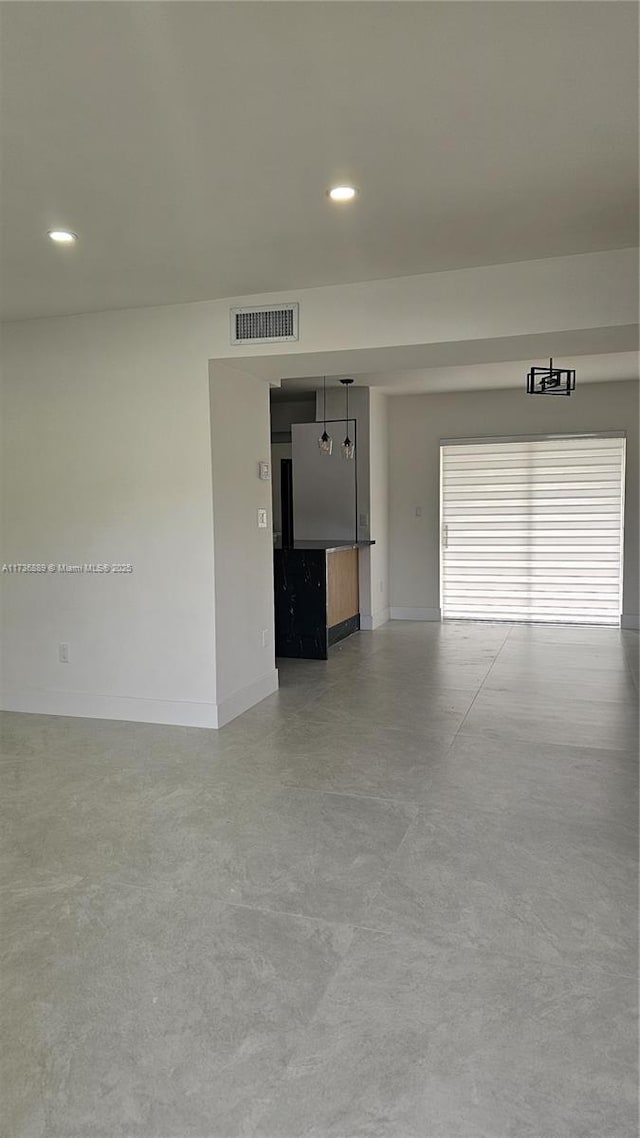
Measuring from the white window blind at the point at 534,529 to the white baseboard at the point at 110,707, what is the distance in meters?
4.76

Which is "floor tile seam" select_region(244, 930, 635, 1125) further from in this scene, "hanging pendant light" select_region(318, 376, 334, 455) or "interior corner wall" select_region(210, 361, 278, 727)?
"hanging pendant light" select_region(318, 376, 334, 455)

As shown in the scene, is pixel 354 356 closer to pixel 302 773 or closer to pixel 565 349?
pixel 565 349

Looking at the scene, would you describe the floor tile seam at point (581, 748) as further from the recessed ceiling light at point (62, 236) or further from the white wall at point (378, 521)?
the white wall at point (378, 521)

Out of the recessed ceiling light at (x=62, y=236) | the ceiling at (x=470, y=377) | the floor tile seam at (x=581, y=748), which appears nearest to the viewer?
the recessed ceiling light at (x=62, y=236)

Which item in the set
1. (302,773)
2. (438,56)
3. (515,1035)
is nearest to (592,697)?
(302,773)

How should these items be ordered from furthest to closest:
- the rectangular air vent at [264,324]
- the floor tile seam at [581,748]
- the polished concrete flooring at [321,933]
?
the rectangular air vent at [264,324], the floor tile seam at [581,748], the polished concrete flooring at [321,933]

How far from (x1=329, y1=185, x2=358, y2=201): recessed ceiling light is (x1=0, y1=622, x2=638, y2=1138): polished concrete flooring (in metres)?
2.55

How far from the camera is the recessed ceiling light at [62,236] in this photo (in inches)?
125

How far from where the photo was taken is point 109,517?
4648mm

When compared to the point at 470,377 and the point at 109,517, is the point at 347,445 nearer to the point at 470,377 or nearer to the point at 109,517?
the point at 470,377

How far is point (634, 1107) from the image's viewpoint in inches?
63.1

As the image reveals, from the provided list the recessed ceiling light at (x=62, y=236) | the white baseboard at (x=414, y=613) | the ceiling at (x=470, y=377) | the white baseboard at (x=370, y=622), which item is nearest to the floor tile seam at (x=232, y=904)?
the recessed ceiling light at (x=62, y=236)

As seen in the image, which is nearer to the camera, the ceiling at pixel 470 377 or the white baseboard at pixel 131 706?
the white baseboard at pixel 131 706

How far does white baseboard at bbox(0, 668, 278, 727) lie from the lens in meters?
4.55
